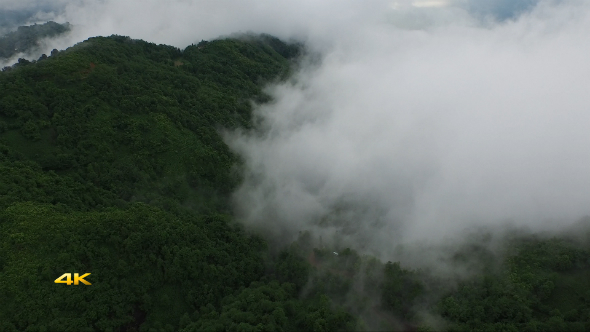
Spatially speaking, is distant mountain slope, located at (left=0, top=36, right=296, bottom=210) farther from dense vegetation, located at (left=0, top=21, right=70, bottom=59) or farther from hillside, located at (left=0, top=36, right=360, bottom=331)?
dense vegetation, located at (left=0, top=21, right=70, bottom=59)

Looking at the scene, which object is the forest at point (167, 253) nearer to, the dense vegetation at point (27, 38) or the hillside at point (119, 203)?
the hillside at point (119, 203)

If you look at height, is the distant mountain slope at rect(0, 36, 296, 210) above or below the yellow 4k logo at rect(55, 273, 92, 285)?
above

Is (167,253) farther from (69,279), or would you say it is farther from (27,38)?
Result: (27,38)

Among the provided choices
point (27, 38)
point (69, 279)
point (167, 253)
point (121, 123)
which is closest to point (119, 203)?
point (167, 253)

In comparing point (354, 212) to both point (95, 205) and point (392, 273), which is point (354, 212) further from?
point (95, 205)

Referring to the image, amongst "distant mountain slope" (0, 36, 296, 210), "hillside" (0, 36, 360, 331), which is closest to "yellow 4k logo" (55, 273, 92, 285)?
"hillside" (0, 36, 360, 331)

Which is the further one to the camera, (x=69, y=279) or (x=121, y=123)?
(x=121, y=123)
